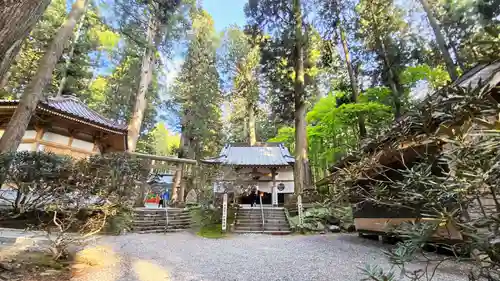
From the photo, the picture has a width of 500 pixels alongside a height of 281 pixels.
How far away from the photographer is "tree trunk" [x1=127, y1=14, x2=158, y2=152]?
1076cm

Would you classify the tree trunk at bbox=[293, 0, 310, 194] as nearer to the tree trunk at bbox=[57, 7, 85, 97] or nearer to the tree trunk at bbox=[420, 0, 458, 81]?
the tree trunk at bbox=[420, 0, 458, 81]

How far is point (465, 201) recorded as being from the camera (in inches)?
56.8

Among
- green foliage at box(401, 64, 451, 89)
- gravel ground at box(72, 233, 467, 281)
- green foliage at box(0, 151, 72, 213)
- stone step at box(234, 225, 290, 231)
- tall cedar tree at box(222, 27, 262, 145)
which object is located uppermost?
tall cedar tree at box(222, 27, 262, 145)

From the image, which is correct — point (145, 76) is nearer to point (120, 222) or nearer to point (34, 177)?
point (120, 222)

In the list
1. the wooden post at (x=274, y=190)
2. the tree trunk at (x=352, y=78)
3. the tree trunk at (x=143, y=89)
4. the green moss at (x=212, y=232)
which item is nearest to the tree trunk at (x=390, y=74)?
the tree trunk at (x=352, y=78)

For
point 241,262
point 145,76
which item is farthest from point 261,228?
point 145,76

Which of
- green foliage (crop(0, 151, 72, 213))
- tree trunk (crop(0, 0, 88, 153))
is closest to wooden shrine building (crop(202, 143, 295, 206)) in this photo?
tree trunk (crop(0, 0, 88, 153))

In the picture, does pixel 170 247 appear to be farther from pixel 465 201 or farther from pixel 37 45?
pixel 37 45

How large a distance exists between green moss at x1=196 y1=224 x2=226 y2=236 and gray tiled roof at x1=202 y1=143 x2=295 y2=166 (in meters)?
5.00

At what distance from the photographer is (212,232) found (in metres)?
9.15

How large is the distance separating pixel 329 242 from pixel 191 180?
8.16 m

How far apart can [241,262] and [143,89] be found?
9248mm

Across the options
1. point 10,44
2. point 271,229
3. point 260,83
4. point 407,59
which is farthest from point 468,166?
point 260,83

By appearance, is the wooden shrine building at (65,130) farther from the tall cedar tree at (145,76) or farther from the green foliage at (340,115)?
the green foliage at (340,115)
